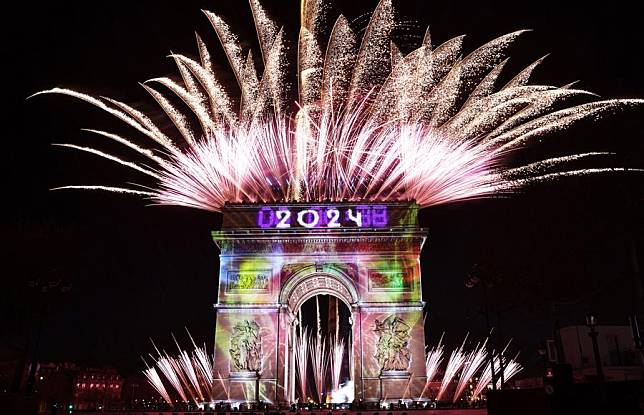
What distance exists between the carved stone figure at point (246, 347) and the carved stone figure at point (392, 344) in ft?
16.7

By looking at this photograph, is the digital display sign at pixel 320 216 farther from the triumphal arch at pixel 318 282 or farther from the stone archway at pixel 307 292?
the stone archway at pixel 307 292

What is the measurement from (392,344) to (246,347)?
6200mm

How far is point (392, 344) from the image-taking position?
22453mm

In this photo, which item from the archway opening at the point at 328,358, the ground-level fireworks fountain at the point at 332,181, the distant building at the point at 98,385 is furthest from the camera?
the distant building at the point at 98,385

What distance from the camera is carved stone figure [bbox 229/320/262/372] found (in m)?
22.3

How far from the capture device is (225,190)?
2445 centimetres

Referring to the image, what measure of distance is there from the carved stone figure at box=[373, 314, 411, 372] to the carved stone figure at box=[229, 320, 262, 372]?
5092mm

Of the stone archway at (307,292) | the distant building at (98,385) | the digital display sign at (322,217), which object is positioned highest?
the digital display sign at (322,217)

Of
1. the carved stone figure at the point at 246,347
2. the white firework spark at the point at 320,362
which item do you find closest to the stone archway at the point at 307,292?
the carved stone figure at the point at 246,347

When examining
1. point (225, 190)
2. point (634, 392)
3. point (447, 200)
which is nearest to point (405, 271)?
point (447, 200)

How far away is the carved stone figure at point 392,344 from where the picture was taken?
22.1 m

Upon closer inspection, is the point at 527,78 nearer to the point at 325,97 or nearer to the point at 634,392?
the point at 325,97

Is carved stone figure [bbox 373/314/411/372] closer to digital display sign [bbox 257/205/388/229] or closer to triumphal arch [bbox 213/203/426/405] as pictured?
triumphal arch [bbox 213/203/426/405]

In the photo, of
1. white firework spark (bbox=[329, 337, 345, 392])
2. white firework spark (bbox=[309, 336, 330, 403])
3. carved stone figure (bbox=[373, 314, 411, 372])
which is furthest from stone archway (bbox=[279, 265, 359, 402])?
white firework spark (bbox=[309, 336, 330, 403])
